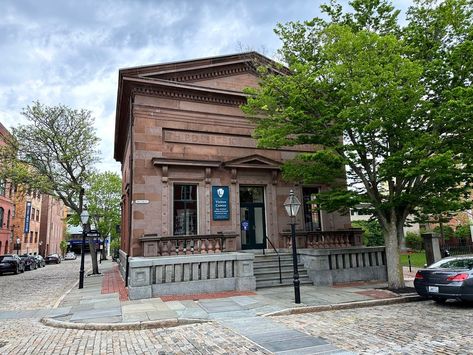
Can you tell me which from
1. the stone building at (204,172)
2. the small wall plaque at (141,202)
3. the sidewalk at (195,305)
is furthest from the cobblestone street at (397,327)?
the small wall plaque at (141,202)

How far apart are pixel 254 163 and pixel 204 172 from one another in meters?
2.58

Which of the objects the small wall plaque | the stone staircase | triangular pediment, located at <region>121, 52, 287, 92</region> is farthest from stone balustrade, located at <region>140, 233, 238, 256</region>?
triangular pediment, located at <region>121, 52, 287, 92</region>

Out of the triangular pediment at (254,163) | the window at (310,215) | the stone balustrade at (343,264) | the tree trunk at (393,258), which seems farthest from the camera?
the window at (310,215)

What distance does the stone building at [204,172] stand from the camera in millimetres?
14883

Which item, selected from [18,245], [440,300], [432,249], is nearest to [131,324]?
[440,300]

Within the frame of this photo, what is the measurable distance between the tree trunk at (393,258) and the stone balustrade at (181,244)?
21.8 ft

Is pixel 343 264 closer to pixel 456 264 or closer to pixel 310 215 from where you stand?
pixel 310 215

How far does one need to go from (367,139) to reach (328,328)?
703cm

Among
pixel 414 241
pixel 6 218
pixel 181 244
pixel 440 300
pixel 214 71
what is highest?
pixel 214 71

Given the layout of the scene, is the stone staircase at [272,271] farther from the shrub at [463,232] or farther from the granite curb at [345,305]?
the shrub at [463,232]

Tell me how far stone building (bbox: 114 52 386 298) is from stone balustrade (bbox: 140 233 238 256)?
0.04 meters

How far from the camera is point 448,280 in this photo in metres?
9.66

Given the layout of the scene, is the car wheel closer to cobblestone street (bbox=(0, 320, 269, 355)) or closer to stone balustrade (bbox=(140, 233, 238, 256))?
cobblestone street (bbox=(0, 320, 269, 355))

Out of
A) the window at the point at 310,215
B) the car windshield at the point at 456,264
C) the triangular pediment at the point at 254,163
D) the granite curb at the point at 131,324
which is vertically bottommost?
the granite curb at the point at 131,324
